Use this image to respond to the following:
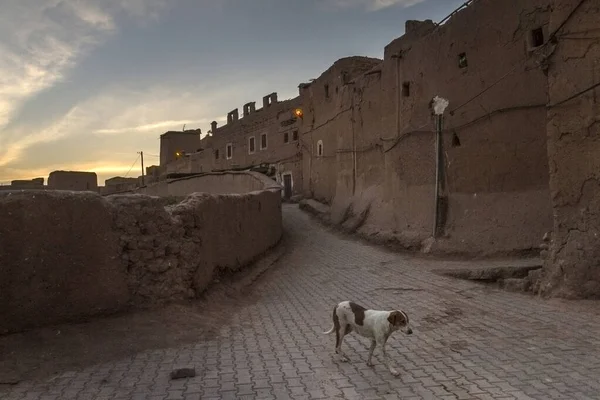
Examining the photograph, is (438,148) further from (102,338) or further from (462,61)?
(102,338)

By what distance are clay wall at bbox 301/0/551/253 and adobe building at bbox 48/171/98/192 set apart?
20382 mm

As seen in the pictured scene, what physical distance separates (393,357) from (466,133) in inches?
308

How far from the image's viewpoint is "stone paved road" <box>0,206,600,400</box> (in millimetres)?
4496

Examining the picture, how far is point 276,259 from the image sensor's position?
12.9 m

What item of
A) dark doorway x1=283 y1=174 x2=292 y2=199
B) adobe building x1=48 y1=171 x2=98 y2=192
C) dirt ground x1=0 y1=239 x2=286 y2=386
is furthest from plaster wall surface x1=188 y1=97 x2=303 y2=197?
dirt ground x1=0 y1=239 x2=286 y2=386

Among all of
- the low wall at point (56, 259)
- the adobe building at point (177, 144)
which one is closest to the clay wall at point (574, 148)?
the low wall at point (56, 259)

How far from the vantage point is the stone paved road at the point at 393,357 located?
4496 millimetres

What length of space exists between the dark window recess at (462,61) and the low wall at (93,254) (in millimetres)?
7252

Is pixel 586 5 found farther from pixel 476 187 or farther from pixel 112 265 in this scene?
pixel 112 265

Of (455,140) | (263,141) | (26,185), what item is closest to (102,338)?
(455,140)

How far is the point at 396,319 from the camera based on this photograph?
16.3 feet

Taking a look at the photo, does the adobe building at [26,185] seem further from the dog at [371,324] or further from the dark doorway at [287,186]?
the dog at [371,324]

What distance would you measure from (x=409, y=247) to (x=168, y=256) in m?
7.64

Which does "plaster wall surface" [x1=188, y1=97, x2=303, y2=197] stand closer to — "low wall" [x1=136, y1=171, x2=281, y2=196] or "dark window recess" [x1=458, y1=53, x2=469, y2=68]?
"low wall" [x1=136, y1=171, x2=281, y2=196]
